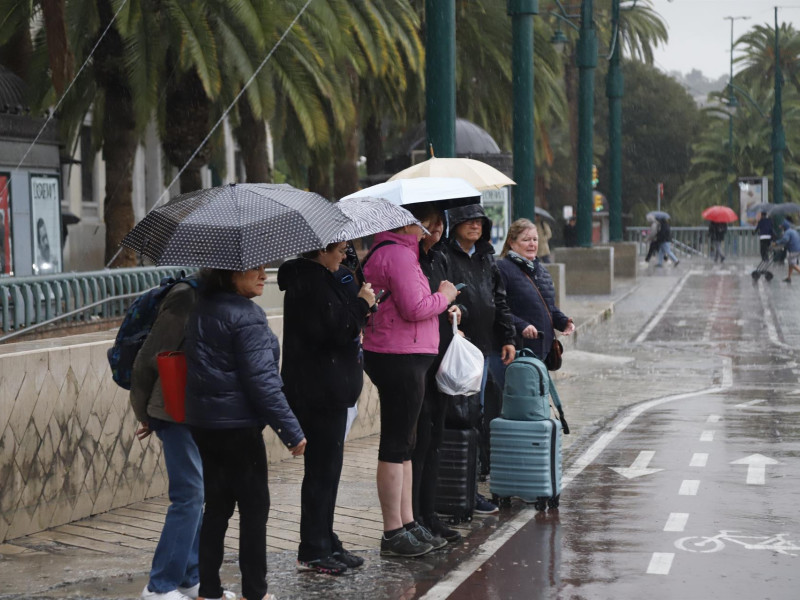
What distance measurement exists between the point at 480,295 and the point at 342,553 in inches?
70.3

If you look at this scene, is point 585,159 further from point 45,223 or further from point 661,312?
point 45,223

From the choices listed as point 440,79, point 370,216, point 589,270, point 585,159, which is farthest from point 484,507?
point 585,159

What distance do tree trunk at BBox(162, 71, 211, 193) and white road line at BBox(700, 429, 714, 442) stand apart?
10753 mm

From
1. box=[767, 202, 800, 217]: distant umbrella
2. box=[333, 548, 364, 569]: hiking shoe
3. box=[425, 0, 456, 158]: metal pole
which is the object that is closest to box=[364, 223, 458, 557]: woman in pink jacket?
box=[333, 548, 364, 569]: hiking shoe

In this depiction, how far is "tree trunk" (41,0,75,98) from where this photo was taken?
17.5m

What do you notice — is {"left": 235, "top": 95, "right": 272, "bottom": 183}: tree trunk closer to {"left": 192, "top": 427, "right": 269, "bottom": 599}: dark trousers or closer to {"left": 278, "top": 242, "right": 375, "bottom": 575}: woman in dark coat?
{"left": 278, "top": 242, "right": 375, "bottom": 575}: woman in dark coat

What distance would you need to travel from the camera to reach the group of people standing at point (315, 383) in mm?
5766

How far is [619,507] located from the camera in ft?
28.2

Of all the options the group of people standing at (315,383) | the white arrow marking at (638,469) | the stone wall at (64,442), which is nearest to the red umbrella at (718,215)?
the white arrow marking at (638,469)

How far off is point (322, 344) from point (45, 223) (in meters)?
12.3

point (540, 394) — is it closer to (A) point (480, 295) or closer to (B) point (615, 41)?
(A) point (480, 295)

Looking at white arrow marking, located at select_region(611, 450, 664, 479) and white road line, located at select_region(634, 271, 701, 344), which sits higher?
white road line, located at select_region(634, 271, 701, 344)

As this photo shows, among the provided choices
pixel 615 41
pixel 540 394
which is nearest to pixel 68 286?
pixel 540 394

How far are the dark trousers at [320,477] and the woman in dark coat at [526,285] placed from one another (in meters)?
2.42
